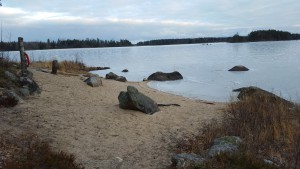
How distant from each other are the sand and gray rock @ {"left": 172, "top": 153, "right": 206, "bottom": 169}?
0.61 metres

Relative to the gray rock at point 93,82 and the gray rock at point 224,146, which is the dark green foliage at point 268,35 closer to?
the gray rock at point 93,82

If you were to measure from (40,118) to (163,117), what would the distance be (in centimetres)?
408

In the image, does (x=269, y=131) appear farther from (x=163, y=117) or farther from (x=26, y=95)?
(x=26, y=95)

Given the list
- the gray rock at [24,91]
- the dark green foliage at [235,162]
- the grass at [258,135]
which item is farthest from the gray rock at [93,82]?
the dark green foliage at [235,162]

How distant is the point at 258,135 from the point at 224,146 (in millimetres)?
1853

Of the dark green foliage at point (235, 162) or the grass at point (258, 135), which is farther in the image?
the grass at point (258, 135)

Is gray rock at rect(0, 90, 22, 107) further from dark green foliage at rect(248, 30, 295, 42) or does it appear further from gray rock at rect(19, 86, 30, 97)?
dark green foliage at rect(248, 30, 295, 42)

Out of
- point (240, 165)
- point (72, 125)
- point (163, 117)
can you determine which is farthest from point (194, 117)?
point (240, 165)

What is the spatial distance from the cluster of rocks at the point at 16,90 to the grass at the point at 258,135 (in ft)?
17.2

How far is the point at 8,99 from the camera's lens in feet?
37.8

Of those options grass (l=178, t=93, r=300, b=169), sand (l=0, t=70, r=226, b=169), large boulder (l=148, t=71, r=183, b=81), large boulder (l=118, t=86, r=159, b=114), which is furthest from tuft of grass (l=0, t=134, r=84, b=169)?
large boulder (l=148, t=71, r=183, b=81)

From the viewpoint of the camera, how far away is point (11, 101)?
37.8 feet

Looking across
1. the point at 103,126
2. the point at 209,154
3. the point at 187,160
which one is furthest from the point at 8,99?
the point at 209,154

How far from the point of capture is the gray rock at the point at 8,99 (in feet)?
37.4
